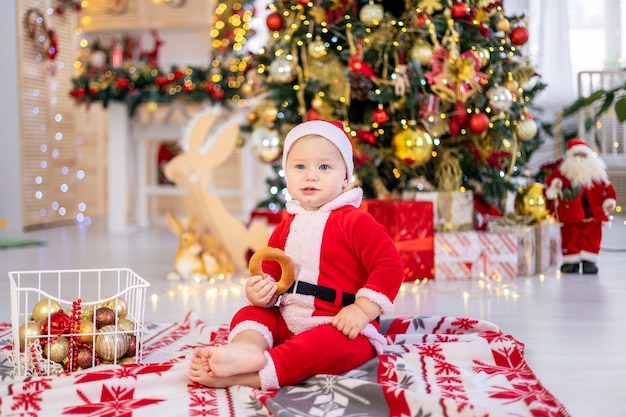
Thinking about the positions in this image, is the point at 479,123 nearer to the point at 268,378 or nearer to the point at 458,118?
the point at 458,118

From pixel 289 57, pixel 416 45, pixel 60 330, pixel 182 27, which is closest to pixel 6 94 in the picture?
pixel 182 27

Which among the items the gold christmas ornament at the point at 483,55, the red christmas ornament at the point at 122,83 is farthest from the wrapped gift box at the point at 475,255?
the red christmas ornament at the point at 122,83

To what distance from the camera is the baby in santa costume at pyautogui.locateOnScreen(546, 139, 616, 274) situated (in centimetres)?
307

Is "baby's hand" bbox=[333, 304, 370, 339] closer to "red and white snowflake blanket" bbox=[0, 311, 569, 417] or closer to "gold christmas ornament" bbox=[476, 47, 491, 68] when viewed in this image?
"red and white snowflake blanket" bbox=[0, 311, 569, 417]

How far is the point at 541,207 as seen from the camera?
10.7 feet

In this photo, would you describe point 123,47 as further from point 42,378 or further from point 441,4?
point 42,378

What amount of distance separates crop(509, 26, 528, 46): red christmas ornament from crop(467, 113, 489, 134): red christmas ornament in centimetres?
41

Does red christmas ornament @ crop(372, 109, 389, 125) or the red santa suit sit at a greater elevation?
red christmas ornament @ crop(372, 109, 389, 125)

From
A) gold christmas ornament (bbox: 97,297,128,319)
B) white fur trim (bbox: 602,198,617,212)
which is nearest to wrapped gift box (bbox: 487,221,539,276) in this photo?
white fur trim (bbox: 602,198,617,212)

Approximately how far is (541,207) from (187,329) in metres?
1.72

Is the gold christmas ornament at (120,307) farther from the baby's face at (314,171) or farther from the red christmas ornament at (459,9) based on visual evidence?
the red christmas ornament at (459,9)

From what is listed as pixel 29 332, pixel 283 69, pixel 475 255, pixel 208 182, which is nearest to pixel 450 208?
pixel 475 255

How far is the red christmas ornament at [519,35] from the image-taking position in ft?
10.4

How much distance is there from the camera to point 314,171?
168 centimetres
